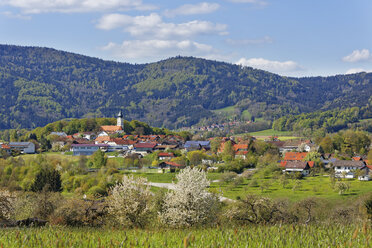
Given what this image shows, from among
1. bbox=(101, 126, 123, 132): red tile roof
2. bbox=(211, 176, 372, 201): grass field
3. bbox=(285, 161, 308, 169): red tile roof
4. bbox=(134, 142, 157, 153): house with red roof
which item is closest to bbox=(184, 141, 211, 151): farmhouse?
bbox=(134, 142, 157, 153): house with red roof

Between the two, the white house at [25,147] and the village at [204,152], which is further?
the white house at [25,147]

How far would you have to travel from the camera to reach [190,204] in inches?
1353

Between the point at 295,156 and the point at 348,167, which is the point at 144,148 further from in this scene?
the point at 348,167

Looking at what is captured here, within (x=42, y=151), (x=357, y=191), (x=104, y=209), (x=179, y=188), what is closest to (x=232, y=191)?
(x=357, y=191)

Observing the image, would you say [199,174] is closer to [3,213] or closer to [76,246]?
[3,213]

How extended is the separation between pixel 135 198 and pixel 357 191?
47.5 m

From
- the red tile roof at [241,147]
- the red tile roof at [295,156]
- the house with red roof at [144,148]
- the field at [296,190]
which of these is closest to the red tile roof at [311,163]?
the field at [296,190]

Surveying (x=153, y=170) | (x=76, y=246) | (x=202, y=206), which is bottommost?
(x=153, y=170)

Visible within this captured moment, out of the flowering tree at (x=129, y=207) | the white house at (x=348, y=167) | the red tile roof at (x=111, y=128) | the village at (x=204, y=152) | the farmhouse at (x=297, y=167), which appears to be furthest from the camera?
the red tile roof at (x=111, y=128)

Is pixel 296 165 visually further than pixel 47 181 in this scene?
Yes

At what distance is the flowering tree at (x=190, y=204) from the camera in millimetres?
33000

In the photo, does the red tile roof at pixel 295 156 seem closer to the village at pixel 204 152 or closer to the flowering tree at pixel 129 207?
the village at pixel 204 152

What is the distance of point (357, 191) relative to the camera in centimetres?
6825

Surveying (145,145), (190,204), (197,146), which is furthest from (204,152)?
(190,204)
